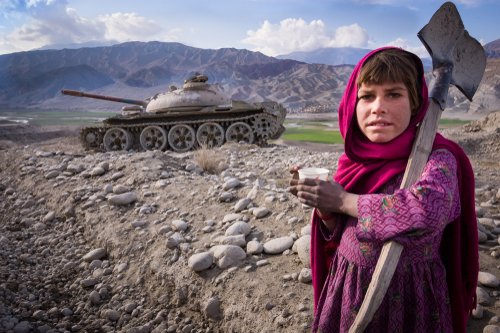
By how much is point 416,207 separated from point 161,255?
2557 mm

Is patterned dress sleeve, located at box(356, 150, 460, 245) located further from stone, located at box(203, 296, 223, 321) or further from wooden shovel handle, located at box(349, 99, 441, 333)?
stone, located at box(203, 296, 223, 321)

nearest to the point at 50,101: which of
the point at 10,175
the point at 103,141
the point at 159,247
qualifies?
the point at 103,141

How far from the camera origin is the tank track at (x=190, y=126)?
10883mm

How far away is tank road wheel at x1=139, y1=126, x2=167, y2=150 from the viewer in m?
11.2

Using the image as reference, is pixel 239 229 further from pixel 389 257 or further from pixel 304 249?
pixel 389 257

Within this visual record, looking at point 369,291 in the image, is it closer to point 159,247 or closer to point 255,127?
point 159,247

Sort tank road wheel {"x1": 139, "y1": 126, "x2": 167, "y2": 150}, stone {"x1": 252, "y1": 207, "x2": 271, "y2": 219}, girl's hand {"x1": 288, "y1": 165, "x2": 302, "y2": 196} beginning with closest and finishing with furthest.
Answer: girl's hand {"x1": 288, "y1": 165, "x2": 302, "y2": 196} < stone {"x1": 252, "y1": 207, "x2": 271, "y2": 219} < tank road wheel {"x1": 139, "y1": 126, "x2": 167, "y2": 150}

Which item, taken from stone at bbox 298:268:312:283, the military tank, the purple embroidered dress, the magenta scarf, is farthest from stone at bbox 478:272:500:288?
the military tank

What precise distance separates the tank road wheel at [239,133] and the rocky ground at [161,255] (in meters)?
5.41

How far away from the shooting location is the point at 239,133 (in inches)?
435

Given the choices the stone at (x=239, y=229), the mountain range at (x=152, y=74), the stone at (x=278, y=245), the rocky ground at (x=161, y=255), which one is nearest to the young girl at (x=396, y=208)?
the rocky ground at (x=161, y=255)

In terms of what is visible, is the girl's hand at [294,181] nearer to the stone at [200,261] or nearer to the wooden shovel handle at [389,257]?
the wooden shovel handle at [389,257]

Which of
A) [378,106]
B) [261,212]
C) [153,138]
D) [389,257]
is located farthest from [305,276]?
[153,138]

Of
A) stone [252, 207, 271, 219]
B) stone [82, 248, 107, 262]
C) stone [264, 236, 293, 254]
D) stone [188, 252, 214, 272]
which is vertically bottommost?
stone [82, 248, 107, 262]
